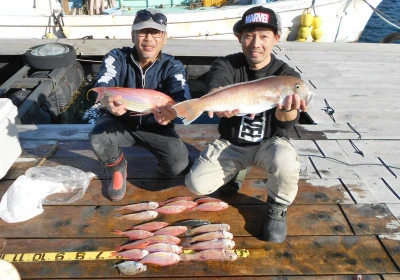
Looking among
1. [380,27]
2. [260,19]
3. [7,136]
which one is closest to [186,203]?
[260,19]

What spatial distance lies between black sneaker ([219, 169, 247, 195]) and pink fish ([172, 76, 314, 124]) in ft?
3.10

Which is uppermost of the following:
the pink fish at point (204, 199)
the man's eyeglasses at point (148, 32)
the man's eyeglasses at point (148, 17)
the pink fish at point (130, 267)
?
the man's eyeglasses at point (148, 17)

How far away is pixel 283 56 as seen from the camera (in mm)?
8727

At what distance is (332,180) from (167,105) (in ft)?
6.71

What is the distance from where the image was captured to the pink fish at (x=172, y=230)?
306 centimetres

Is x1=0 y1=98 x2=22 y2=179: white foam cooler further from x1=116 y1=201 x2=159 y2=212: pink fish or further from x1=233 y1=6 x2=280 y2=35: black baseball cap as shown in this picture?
x1=233 y1=6 x2=280 y2=35: black baseball cap

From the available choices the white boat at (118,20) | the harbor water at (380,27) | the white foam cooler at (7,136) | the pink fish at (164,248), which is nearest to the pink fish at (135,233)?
the pink fish at (164,248)

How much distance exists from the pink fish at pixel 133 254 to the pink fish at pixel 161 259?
4 centimetres

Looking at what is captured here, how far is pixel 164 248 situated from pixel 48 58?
6350mm

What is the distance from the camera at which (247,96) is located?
2867mm

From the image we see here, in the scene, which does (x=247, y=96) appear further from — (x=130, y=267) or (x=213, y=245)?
(x=130, y=267)

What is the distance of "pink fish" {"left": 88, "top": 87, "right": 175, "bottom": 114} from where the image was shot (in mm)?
2986

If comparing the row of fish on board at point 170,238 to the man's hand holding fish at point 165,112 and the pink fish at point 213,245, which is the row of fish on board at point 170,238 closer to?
the pink fish at point 213,245

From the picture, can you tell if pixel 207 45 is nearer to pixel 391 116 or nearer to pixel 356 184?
pixel 391 116
